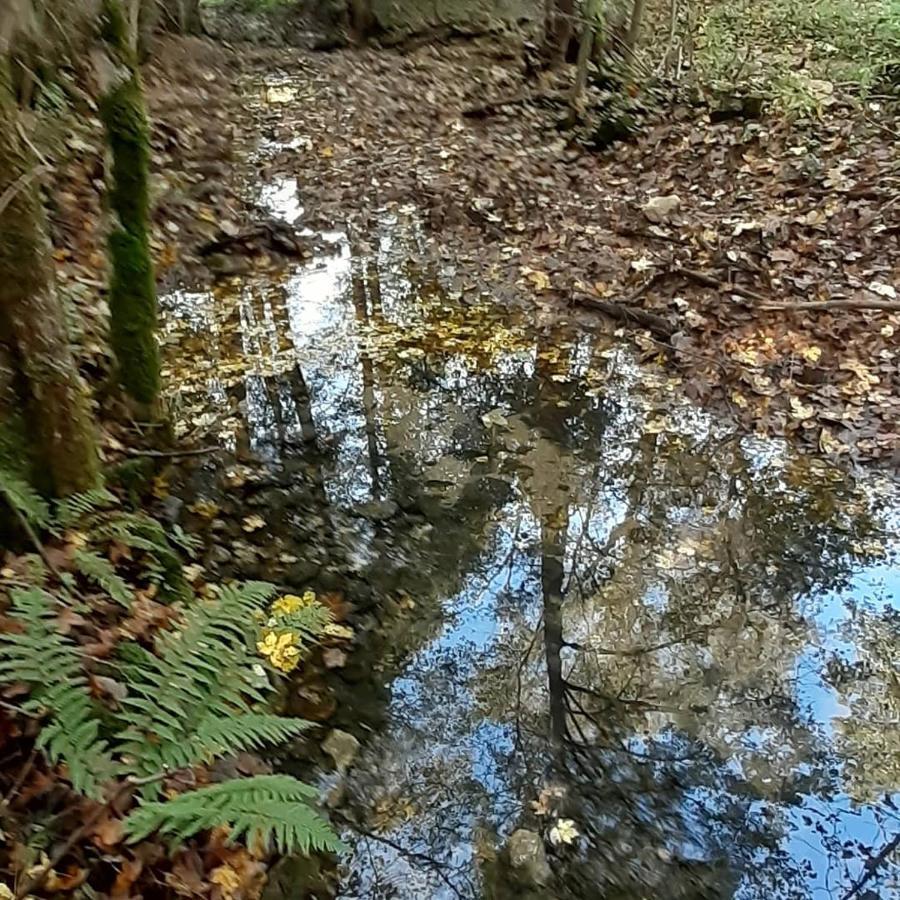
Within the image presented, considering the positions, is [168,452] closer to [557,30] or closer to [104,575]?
[104,575]

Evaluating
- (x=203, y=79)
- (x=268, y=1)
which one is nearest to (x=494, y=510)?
(x=203, y=79)

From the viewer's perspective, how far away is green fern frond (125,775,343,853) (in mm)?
2877

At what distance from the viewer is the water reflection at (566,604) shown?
3893 mm

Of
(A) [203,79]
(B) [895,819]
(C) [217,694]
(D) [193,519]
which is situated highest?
(A) [203,79]

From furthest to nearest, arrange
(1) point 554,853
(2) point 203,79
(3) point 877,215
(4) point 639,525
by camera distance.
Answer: (2) point 203,79, (3) point 877,215, (4) point 639,525, (1) point 554,853

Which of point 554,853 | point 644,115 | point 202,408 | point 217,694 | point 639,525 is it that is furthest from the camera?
point 644,115

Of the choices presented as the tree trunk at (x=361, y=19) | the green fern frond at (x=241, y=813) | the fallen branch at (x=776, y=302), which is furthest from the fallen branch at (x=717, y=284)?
the tree trunk at (x=361, y=19)

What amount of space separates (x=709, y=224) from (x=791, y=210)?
2.90ft

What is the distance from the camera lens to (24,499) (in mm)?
4031

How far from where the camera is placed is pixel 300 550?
542 centimetres

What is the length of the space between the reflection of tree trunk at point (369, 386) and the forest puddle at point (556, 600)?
0.02m

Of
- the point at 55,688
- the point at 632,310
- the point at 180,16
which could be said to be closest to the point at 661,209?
the point at 632,310

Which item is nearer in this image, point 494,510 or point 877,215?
point 494,510

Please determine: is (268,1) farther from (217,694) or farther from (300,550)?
(217,694)
